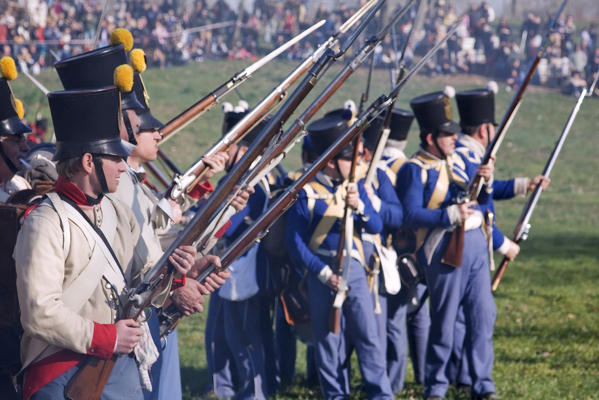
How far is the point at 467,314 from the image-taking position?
680 centimetres

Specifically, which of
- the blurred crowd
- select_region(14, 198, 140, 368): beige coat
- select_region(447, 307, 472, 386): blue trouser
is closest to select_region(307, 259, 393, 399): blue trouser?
select_region(447, 307, 472, 386): blue trouser

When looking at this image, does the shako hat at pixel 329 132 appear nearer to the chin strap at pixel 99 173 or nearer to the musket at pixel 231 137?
the musket at pixel 231 137

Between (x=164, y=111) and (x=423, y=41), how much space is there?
391 inches

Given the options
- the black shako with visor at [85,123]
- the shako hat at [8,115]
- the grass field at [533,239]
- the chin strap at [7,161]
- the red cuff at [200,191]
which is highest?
the black shako with visor at [85,123]

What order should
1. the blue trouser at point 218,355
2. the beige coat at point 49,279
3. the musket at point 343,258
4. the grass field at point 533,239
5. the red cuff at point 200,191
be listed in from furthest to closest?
the grass field at point 533,239 < the blue trouser at point 218,355 < the musket at point 343,258 < the red cuff at point 200,191 < the beige coat at point 49,279

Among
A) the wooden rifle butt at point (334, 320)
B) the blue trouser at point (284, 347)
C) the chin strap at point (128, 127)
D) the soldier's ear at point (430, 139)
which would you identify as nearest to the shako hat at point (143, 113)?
the chin strap at point (128, 127)

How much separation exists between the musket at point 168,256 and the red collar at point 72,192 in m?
0.41

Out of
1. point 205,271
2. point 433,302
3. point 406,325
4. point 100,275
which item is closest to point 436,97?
point 433,302

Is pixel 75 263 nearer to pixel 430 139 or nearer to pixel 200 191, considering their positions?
pixel 200 191

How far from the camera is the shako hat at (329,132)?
239 inches

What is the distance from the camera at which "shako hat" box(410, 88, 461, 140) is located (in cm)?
667

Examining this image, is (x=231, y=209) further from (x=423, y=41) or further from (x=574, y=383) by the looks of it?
(x=423, y=41)

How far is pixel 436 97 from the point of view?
674 centimetres

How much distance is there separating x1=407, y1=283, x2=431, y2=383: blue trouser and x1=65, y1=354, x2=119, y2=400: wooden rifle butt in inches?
163
